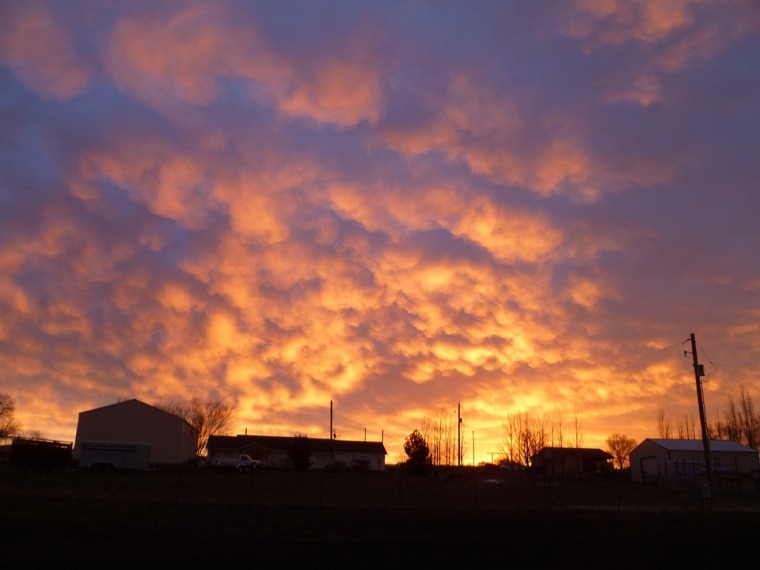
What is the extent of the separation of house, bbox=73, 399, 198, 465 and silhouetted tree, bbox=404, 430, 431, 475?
78.9 feet

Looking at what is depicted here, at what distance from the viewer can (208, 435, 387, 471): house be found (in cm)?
8503

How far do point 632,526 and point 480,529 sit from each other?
7.30 m

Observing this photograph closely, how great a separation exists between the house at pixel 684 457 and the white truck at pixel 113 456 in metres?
51.7

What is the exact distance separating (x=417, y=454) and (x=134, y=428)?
28.4 meters

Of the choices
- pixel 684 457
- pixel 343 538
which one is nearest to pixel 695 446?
pixel 684 457

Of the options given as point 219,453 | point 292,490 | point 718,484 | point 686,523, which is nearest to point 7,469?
point 292,490

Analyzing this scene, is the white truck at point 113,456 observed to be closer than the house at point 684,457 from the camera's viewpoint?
Yes

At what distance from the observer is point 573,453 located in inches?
3812

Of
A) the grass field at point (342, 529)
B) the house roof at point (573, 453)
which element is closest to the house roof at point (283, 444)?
the house roof at point (573, 453)

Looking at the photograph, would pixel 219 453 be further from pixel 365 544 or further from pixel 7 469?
pixel 365 544

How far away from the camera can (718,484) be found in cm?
5559

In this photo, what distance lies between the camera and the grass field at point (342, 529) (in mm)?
16875

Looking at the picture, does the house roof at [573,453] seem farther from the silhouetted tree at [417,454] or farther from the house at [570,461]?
the silhouetted tree at [417,454]

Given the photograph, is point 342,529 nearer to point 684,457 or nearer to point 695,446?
point 684,457
